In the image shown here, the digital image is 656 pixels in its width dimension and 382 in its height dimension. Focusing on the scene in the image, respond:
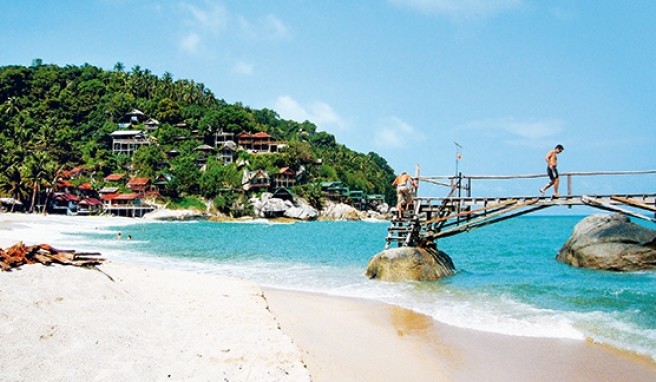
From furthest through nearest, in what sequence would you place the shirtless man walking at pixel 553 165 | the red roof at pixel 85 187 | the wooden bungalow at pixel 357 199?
the wooden bungalow at pixel 357 199 → the red roof at pixel 85 187 → the shirtless man walking at pixel 553 165

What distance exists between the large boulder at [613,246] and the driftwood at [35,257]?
2000 cm

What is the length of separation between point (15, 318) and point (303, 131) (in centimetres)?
17686

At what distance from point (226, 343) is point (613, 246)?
19.7 m

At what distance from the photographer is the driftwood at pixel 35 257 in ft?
28.8

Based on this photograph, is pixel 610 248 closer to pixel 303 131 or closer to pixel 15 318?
pixel 15 318

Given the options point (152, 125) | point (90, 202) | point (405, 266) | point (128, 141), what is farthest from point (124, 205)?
point (405, 266)

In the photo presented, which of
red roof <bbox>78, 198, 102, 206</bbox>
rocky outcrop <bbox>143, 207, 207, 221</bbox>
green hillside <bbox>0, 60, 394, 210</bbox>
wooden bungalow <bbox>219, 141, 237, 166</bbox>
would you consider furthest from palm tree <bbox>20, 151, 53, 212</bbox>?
wooden bungalow <bbox>219, 141, 237, 166</bbox>

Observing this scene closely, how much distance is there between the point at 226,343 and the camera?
7305 millimetres

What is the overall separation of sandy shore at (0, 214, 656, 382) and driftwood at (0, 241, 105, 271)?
444 millimetres

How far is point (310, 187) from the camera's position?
110 meters

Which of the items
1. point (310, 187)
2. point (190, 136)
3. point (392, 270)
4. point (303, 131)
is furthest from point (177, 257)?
point (303, 131)

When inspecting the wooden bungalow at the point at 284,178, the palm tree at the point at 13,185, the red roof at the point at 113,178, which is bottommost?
the palm tree at the point at 13,185

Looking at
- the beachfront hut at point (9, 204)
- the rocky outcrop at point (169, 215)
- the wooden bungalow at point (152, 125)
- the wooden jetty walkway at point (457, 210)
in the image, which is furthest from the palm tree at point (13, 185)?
the wooden jetty walkway at point (457, 210)

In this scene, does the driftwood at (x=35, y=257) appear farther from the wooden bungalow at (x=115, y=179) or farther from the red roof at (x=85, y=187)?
the wooden bungalow at (x=115, y=179)
